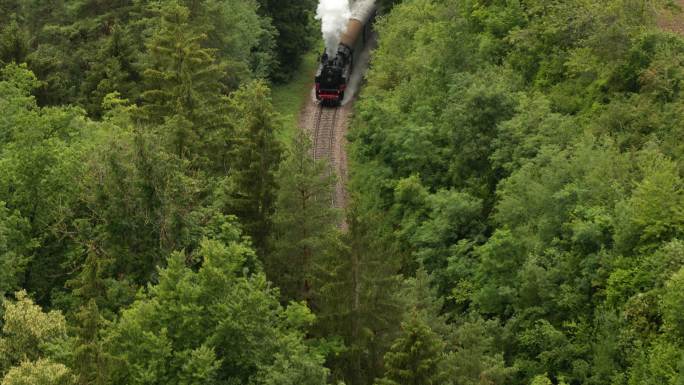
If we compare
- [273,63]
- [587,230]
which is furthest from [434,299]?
[273,63]

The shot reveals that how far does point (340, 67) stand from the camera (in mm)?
62406

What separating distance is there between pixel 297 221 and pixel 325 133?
83.5 feet

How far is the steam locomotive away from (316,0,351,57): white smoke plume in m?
0.85

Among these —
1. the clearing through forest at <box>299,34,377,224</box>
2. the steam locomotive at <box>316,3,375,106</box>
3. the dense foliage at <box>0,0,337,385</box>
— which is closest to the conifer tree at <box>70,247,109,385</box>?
the dense foliage at <box>0,0,337,385</box>

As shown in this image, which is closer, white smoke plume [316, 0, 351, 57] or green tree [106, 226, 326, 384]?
green tree [106, 226, 326, 384]

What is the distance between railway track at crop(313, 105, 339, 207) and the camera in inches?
2335

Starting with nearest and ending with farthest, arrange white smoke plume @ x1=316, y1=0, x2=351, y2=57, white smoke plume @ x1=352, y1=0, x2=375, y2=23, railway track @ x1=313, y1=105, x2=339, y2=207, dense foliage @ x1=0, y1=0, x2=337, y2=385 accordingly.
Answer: dense foliage @ x1=0, y1=0, x2=337, y2=385
railway track @ x1=313, y1=105, x2=339, y2=207
white smoke plume @ x1=316, y1=0, x2=351, y2=57
white smoke plume @ x1=352, y1=0, x2=375, y2=23

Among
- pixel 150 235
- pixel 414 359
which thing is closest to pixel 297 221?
pixel 150 235

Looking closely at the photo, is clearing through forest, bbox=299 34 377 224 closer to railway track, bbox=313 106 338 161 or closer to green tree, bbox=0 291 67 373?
railway track, bbox=313 106 338 161

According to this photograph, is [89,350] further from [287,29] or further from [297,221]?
[287,29]

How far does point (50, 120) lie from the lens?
38.7m

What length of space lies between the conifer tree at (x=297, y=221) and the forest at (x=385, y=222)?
4.1 inches

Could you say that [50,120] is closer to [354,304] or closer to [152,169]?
[152,169]

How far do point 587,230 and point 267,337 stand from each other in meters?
13.9
